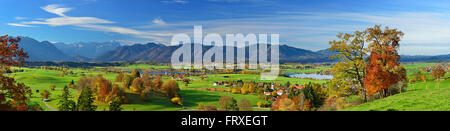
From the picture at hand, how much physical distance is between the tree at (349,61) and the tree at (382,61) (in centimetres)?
76

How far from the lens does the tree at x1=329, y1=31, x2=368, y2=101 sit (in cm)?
2306

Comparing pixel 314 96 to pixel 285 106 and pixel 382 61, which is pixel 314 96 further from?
pixel 382 61

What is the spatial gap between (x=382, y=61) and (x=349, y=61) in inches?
114

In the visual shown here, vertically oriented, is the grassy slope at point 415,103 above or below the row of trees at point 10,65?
below

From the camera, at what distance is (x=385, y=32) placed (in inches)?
905

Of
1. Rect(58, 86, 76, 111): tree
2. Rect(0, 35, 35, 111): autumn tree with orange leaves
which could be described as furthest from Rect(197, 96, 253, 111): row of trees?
Rect(58, 86, 76, 111): tree

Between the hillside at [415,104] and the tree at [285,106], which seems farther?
the tree at [285,106]

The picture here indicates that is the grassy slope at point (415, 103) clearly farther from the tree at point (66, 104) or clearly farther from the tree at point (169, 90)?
the tree at point (169, 90)

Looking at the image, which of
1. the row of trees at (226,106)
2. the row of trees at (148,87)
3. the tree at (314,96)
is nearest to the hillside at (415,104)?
the row of trees at (226,106)

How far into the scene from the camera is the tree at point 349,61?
75.7 ft

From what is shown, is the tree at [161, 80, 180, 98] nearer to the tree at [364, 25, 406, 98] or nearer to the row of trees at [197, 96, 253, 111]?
the row of trees at [197, 96, 253, 111]
